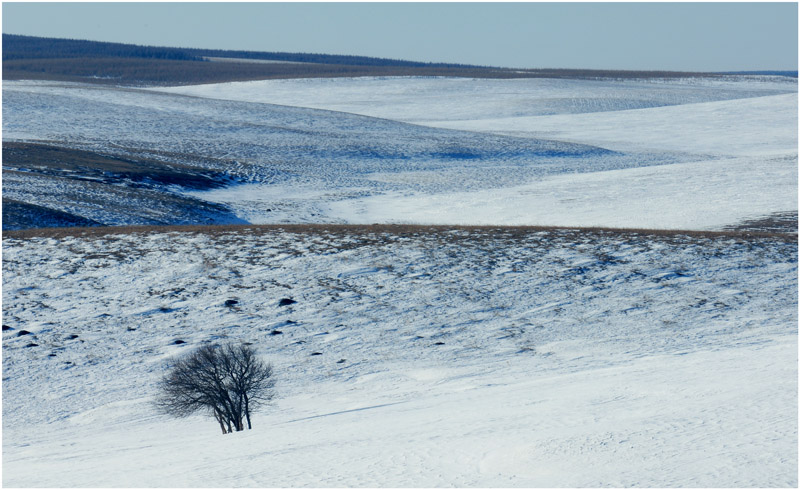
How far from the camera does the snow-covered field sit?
30.4 feet

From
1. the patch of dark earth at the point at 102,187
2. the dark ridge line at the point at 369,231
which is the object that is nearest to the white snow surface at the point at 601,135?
the patch of dark earth at the point at 102,187

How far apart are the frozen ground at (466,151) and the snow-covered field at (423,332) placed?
0.37 meters

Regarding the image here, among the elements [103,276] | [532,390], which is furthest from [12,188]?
[532,390]

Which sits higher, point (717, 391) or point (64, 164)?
point (64, 164)

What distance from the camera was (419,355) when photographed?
15.4m

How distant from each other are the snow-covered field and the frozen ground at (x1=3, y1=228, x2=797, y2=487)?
0.06 meters

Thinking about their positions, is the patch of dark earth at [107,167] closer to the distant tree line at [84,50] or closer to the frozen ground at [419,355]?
the frozen ground at [419,355]

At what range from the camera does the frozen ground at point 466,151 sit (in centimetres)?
3154

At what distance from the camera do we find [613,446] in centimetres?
906

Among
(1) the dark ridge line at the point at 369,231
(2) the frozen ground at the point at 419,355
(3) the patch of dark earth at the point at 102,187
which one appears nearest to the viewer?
(2) the frozen ground at the point at 419,355

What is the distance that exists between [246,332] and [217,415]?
13.2 feet

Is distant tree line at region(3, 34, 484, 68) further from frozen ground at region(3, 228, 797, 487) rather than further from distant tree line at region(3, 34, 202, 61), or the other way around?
frozen ground at region(3, 228, 797, 487)

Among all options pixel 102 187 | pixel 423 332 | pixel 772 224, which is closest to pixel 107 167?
pixel 102 187

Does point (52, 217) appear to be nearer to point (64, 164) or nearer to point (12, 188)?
point (12, 188)
